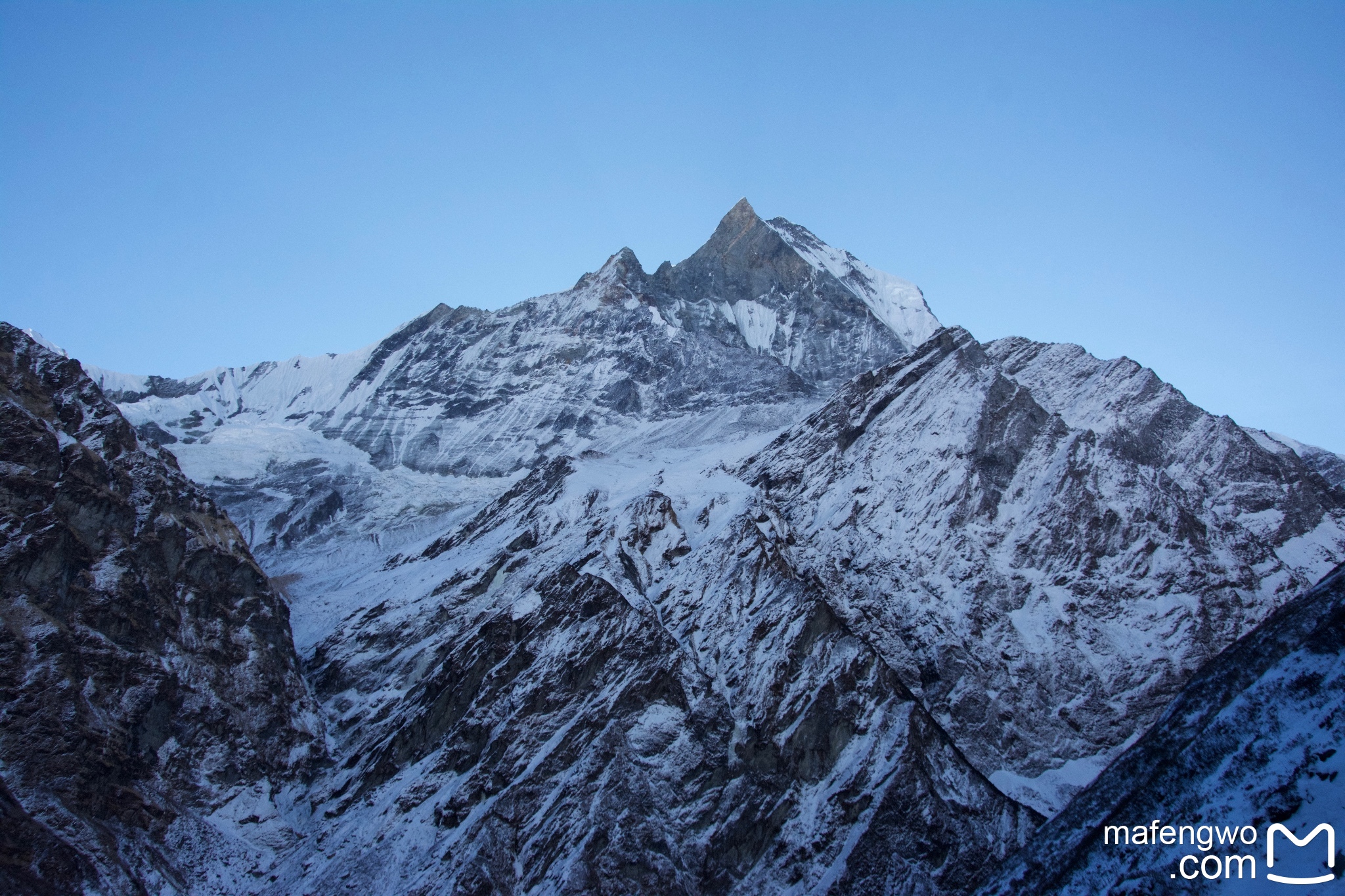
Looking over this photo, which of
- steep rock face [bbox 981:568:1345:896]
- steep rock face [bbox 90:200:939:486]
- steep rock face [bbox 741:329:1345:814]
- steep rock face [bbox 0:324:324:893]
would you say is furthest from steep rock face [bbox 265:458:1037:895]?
steep rock face [bbox 90:200:939:486]

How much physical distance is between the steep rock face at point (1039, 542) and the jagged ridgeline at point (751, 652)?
290 millimetres

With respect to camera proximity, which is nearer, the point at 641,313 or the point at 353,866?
the point at 353,866

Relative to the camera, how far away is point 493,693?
6500 cm

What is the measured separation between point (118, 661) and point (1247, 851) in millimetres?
60440

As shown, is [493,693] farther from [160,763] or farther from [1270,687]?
[1270,687]

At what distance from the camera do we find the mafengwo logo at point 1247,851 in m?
30.8

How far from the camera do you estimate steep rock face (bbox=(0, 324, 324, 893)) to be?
51594 mm

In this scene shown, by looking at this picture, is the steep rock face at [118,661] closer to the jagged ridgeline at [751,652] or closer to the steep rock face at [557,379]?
the jagged ridgeline at [751,652]

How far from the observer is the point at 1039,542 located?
253 feet

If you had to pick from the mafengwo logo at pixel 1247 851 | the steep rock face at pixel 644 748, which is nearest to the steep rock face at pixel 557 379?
the steep rock face at pixel 644 748

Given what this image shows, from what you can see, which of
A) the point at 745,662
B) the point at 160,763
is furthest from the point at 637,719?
the point at 160,763

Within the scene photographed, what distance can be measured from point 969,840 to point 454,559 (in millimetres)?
55723

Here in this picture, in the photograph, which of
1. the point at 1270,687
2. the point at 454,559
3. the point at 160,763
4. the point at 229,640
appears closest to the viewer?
the point at 1270,687

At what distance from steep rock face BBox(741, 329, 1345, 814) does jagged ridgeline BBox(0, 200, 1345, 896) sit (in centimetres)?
29
